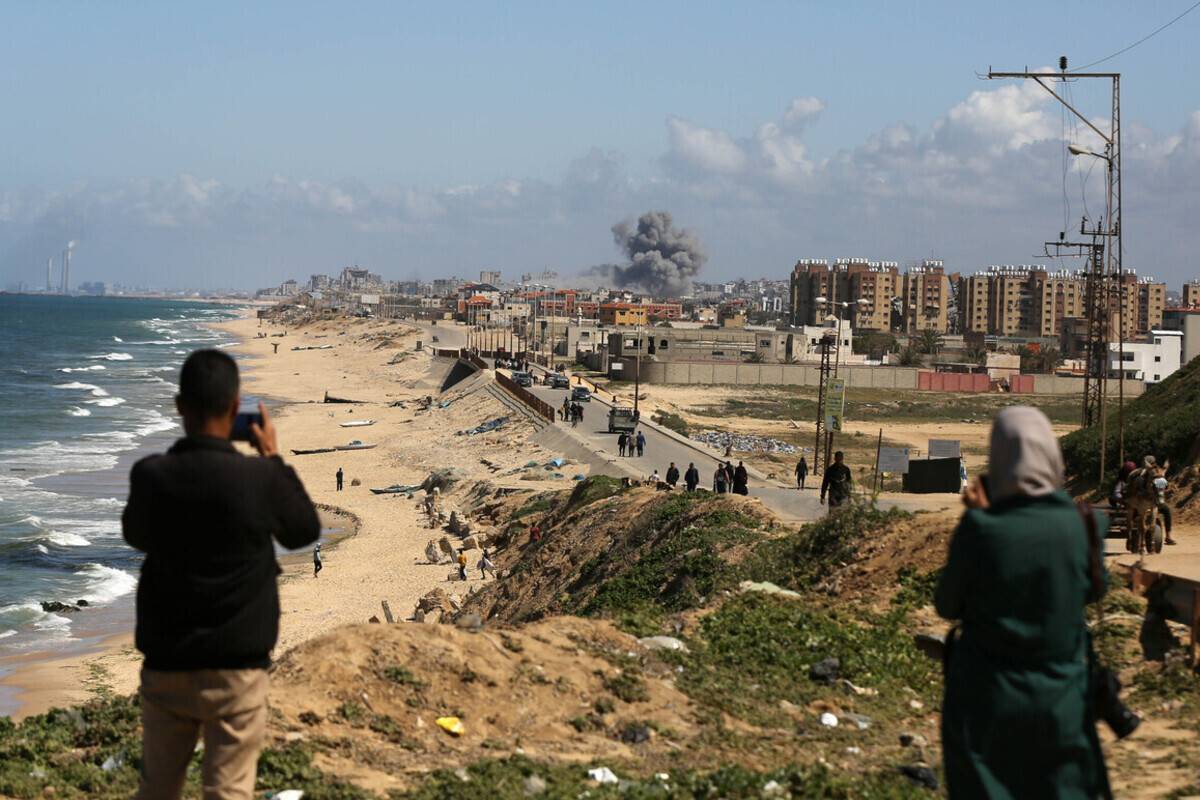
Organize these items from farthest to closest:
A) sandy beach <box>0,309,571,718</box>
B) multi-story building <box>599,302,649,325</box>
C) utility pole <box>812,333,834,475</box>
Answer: multi-story building <box>599,302,649,325</box>
utility pole <box>812,333,834,475</box>
sandy beach <box>0,309,571,718</box>

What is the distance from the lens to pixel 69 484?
152 feet

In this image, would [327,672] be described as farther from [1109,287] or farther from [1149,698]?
[1109,287]

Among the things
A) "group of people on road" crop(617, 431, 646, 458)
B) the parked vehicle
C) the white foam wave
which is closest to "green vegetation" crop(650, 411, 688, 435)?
the parked vehicle

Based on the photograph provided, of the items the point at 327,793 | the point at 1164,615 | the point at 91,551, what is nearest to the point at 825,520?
the point at 1164,615

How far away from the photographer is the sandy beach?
23.0 meters

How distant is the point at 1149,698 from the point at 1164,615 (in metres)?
0.56

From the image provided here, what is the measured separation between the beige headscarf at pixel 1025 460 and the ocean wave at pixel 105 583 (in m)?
26.6

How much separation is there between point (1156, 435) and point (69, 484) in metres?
33.9

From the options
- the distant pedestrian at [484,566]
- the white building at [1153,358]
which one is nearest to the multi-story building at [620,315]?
the white building at [1153,358]

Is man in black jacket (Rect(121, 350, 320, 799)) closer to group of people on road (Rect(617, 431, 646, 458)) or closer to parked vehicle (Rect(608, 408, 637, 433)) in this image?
group of people on road (Rect(617, 431, 646, 458))

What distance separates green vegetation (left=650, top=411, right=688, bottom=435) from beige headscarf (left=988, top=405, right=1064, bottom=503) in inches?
1946

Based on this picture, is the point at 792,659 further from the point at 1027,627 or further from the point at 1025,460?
the point at 1025,460

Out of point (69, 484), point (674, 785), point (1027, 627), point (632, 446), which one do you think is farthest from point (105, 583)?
point (1027, 627)

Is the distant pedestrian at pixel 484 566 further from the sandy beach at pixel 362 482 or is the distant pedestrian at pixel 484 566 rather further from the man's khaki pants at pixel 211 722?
the man's khaki pants at pixel 211 722
